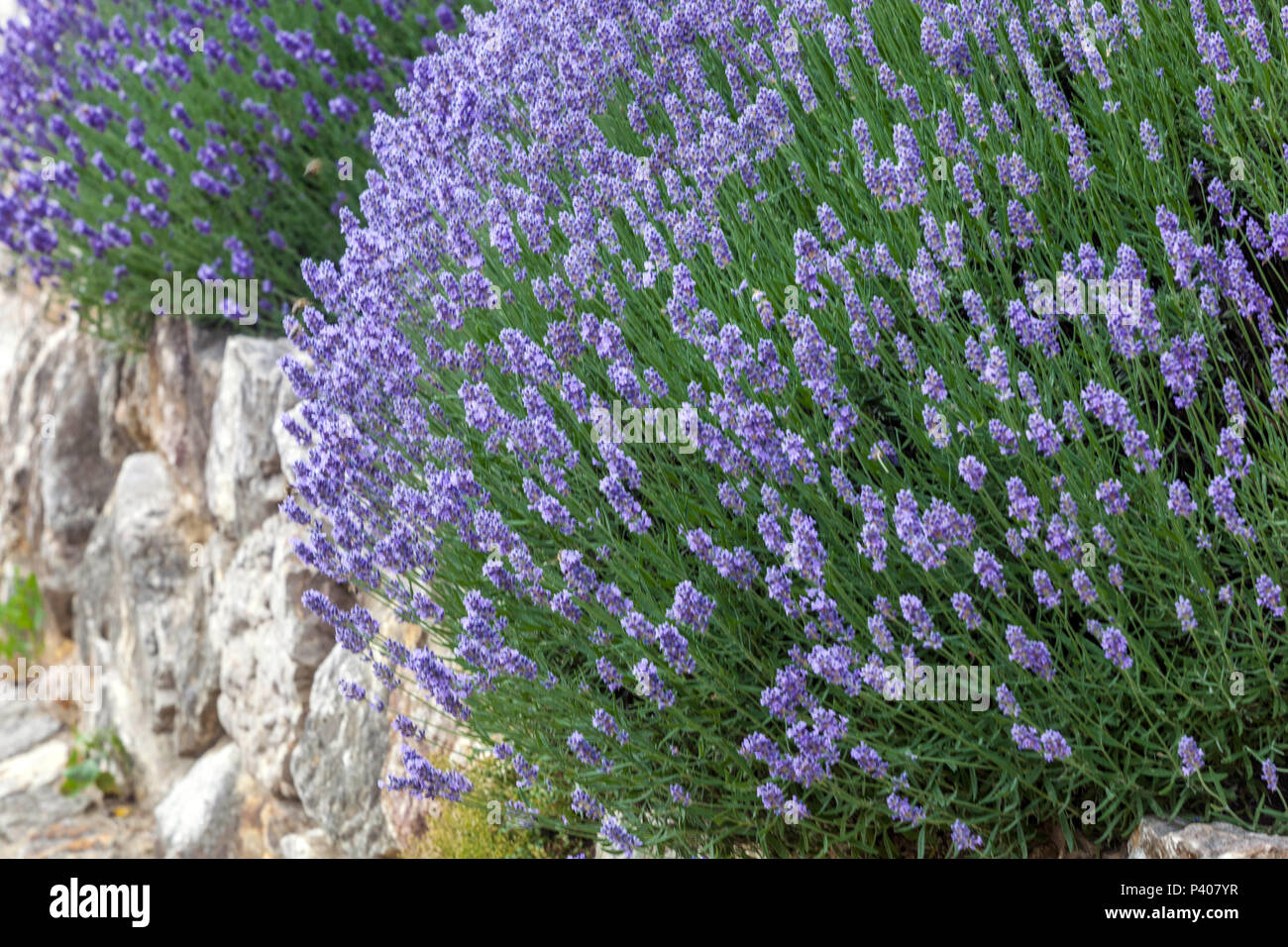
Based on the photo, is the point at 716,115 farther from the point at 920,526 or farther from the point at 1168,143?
the point at 920,526

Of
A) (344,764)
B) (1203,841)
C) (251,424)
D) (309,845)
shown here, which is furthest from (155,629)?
(1203,841)

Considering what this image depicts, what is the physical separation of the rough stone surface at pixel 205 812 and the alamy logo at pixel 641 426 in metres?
3.28

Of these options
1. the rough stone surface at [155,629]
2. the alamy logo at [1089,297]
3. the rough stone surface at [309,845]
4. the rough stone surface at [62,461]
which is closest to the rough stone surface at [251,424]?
the rough stone surface at [155,629]

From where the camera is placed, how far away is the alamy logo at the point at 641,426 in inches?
94.5

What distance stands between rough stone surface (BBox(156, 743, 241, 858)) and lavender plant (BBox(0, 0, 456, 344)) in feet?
5.93

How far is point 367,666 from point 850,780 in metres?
2.31

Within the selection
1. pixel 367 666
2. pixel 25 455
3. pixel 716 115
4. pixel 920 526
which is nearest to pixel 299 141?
pixel 367 666

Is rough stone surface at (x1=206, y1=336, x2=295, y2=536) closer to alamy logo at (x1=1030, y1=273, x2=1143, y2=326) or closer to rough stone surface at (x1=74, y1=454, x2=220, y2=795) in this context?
rough stone surface at (x1=74, y1=454, x2=220, y2=795)

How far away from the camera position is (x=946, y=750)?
226 cm

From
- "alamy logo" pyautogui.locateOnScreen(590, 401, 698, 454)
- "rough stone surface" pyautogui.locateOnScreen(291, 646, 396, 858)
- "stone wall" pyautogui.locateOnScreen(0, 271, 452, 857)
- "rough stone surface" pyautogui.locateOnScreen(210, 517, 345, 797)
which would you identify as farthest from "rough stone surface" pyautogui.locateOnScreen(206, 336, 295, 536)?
"alamy logo" pyautogui.locateOnScreen(590, 401, 698, 454)

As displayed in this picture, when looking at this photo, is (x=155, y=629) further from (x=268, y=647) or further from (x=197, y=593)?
(x=268, y=647)

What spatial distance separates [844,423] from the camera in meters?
2.21

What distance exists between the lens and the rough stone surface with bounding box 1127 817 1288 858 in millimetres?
1959

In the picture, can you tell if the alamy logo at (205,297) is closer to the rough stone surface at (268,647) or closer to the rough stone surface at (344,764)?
the rough stone surface at (268,647)
